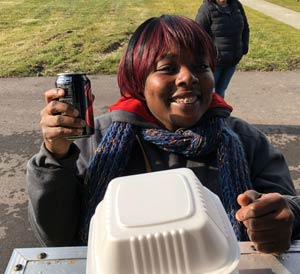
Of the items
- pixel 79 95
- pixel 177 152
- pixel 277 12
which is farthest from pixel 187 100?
pixel 277 12

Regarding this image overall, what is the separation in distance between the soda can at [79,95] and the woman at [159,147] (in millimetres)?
94

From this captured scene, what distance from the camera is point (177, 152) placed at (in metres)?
1.60

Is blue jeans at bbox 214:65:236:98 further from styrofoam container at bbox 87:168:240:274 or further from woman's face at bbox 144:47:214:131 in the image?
styrofoam container at bbox 87:168:240:274

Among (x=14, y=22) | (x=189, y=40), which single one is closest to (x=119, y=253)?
(x=189, y=40)

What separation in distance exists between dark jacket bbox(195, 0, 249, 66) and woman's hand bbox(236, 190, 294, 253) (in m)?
3.63

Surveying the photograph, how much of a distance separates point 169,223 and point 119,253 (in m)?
0.11

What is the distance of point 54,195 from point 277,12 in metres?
12.4

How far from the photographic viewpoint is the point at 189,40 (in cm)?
157

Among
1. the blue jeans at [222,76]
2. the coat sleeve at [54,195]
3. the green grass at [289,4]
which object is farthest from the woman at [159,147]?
the green grass at [289,4]

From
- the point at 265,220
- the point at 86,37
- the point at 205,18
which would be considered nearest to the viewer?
the point at 265,220

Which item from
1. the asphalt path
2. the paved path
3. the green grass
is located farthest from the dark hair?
the green grass

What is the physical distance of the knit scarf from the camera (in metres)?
1.56

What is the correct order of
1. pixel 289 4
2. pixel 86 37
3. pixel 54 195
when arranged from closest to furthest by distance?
pixel 54 195 → pixel 86 37 → pixel 289 4

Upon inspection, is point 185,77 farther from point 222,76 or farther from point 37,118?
point 37,118
